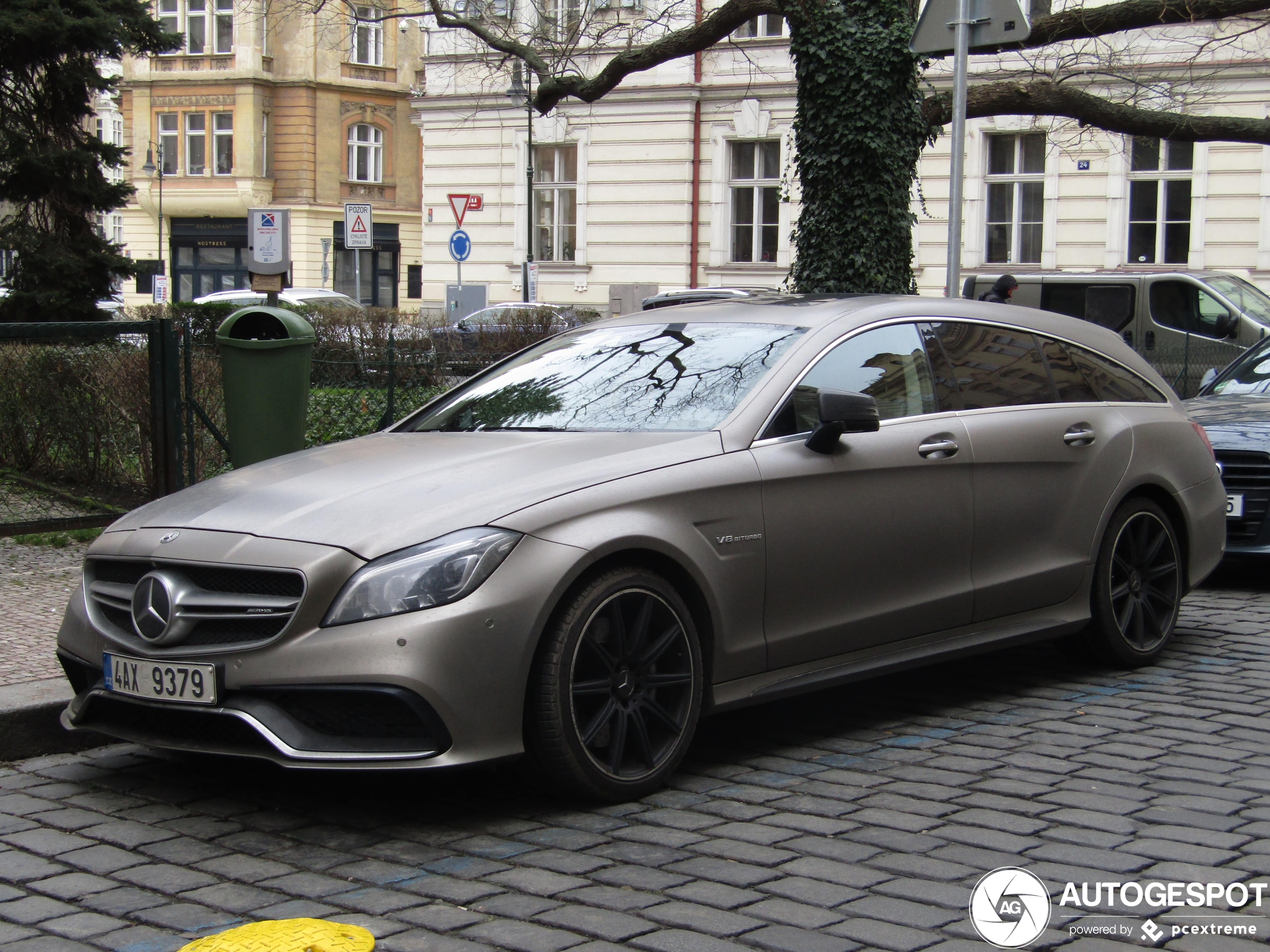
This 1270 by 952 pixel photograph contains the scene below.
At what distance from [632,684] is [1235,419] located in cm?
569

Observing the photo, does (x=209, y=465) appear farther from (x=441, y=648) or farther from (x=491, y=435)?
(x=441, y=648)

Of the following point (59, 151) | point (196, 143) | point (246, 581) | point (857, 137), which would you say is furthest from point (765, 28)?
point (246, 581)

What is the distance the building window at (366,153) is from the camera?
186ft

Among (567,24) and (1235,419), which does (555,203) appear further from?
(1235,419)

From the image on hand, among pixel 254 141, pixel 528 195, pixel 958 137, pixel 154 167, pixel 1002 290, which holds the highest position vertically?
pixel 254 141

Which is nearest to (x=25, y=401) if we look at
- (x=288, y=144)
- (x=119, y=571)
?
(x=119, y=571)

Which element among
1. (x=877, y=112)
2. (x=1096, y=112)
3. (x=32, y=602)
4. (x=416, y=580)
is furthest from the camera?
(x=1096, y=112)

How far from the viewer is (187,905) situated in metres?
3.88

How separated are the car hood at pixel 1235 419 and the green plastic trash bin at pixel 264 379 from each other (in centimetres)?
517

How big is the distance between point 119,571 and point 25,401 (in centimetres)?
586

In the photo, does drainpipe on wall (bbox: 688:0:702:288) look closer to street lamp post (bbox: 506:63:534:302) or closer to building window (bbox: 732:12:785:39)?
building window (bbox: 732:12:785:39)

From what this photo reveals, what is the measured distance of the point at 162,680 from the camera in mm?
4523

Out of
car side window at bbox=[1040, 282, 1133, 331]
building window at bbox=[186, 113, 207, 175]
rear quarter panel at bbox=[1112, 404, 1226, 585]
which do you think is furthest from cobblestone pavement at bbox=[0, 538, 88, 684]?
building window at bbox=[186, 113, 207, 175]

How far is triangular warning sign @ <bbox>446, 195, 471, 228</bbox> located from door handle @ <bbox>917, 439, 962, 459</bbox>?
21803mm
